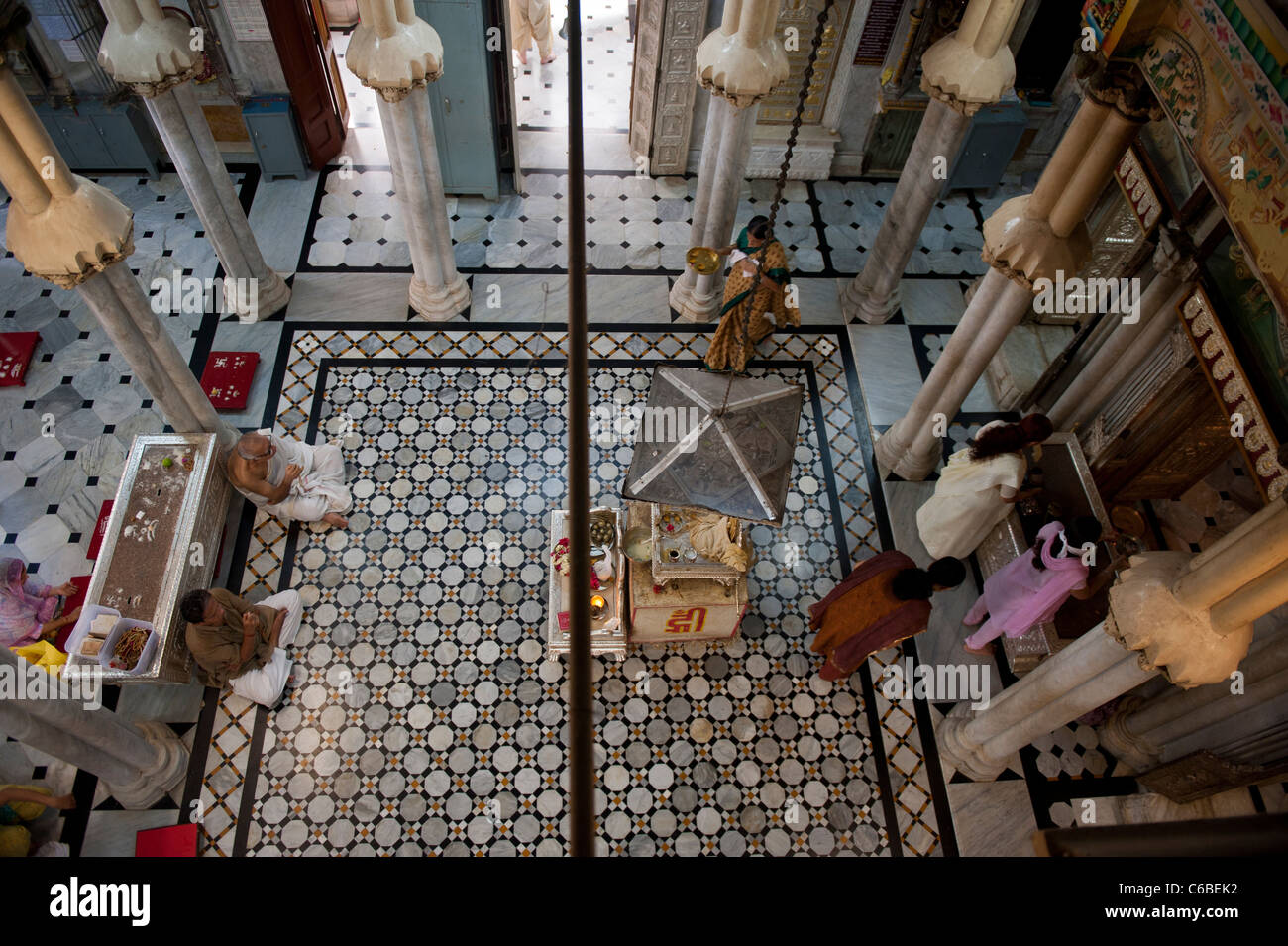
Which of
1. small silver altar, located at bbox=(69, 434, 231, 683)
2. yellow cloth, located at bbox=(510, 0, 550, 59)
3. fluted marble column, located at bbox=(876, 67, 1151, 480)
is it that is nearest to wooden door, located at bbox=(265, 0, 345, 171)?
yellow cloth, located at bbox=(510, 0, 550, 59)

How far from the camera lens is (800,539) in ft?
20.8

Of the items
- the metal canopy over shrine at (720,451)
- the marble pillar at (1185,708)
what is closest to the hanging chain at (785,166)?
the metal canopy over shrine at (720,451)

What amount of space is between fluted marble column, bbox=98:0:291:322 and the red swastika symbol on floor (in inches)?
172

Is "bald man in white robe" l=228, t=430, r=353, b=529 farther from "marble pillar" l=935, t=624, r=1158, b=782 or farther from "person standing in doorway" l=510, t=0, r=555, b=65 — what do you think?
"person standing in doorway" l=510, t=0, r=555, b=65

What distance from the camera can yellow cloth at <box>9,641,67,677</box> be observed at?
16.7 ft

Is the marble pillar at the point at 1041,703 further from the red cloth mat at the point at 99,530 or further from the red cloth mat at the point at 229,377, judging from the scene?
the red cloth mat at the point at 99,530

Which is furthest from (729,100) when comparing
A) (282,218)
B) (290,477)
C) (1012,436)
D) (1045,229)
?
(282,218)

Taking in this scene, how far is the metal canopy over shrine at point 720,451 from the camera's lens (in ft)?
12.0

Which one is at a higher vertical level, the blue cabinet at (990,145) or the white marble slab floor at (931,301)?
the blue cabinet at (990,145)

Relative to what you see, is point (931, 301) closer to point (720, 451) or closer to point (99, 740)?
point (720, 451)

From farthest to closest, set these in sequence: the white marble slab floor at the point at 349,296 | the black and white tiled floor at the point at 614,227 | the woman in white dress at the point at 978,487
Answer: the black and white tiled floor at the point at 614,227 → the white marble slab floor at the point at 349,296 → the woman in white dress at the point at 978,487

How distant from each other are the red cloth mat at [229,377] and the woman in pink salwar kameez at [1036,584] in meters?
5.62
